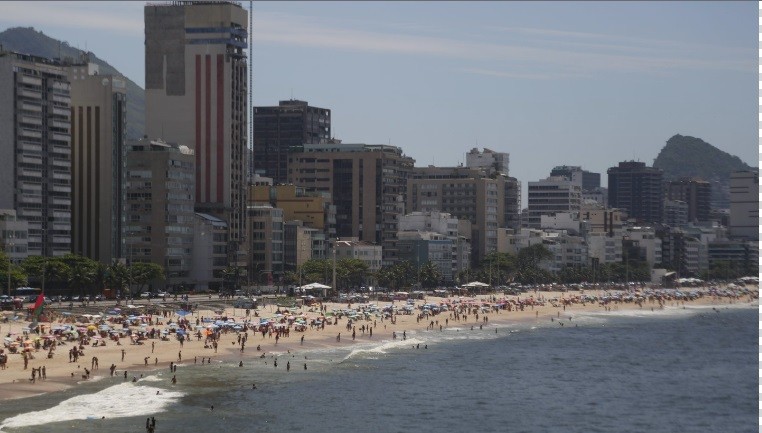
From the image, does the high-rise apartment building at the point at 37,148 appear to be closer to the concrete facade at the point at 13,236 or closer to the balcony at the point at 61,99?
the balcony at the point at 61,99

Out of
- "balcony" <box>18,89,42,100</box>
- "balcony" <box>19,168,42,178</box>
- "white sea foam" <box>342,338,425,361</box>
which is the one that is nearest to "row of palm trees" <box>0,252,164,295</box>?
"balcony" <box>19,168,42,178</box>

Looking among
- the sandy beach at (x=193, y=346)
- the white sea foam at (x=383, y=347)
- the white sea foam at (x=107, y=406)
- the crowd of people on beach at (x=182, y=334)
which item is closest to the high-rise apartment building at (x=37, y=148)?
the sandy beach at (x=193, y=346)

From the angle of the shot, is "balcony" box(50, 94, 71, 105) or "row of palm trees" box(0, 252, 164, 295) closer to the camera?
"row of palm trees" box(0, 252, 164, 295)

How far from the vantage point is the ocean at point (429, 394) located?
8512 cm

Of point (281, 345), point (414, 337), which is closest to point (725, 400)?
point (281, 345)

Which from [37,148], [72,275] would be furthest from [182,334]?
[37,148]

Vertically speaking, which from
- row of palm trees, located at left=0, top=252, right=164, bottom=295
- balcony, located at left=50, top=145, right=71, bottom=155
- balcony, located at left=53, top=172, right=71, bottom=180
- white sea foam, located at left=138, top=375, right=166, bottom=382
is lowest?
white sea foam, located at left=138, top=375, right=166, bottom=382

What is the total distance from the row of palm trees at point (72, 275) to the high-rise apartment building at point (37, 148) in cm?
1186

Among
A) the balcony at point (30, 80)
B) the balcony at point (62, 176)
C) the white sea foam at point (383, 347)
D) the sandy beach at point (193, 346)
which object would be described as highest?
the balcony at point (30, 80)

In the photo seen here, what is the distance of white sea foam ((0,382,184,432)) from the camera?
81.2m

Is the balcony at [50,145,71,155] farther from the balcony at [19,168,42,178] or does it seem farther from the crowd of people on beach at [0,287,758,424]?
the crowd of people on beach at [0,287,758,424]

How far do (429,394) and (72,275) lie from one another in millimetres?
80471

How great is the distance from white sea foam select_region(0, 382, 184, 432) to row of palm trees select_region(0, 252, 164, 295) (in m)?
70.8

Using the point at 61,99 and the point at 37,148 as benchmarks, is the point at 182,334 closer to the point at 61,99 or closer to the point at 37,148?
the point at 37,148
